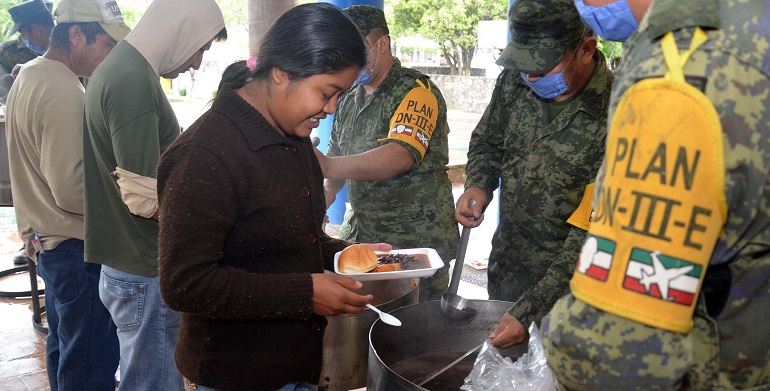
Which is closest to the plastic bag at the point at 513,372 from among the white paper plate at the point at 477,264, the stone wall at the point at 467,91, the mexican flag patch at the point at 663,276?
the mexican flag patch at the point at 663,276

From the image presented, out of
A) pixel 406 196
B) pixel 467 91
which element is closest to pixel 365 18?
pixel 406 196

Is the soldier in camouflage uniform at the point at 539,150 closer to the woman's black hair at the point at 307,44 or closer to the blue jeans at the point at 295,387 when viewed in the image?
the blue jeans at the point at 295,387

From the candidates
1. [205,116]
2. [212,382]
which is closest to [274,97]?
[205,116]

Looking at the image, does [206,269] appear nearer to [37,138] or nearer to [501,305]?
[501,305]

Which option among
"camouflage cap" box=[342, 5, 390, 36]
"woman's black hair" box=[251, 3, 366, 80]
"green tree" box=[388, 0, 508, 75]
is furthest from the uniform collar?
"green tree" box=[388, 0, 508, 75]

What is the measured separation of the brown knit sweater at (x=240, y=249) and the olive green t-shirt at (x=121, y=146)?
71 centimetres

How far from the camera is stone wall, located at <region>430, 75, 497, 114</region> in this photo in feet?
66.2

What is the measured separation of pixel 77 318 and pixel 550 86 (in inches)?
88.0

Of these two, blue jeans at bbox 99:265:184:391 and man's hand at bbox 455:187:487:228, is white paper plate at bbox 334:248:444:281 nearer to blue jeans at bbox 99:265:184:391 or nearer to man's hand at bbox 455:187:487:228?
man's hand at bbox 455:187:487:228

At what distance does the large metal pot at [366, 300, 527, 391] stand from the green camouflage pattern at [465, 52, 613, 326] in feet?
0.86

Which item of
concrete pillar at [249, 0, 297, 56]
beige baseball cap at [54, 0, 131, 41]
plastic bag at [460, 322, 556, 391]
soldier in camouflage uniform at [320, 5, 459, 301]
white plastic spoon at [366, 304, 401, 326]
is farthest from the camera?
concrete pillar at [249, 0, 297, 56]

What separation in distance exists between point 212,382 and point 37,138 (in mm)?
1698

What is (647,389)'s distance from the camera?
0.94m

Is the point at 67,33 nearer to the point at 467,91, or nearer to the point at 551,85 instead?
the point at 551,85
